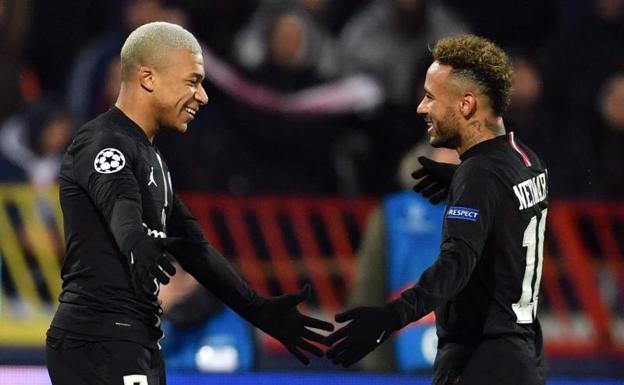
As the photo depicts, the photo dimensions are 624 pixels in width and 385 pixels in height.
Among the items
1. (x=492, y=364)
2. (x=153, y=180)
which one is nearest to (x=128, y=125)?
(x=153, y=180)

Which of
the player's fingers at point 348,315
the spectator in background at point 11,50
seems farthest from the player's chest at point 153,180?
the spectator in background at point 11,50

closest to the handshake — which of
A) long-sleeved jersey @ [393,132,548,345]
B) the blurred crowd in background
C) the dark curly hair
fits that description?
long-sleeved jersey @ [393,132,548,345]

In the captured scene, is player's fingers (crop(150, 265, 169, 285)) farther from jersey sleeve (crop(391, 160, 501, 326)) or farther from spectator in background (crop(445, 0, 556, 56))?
spectator in background (crop(445, 0, 556, 56))

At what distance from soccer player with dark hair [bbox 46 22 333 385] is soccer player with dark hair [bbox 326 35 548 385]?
631 millimetres

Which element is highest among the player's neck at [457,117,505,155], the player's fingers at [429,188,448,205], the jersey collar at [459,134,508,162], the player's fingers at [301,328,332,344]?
the player's neck at [457,117,505,155]

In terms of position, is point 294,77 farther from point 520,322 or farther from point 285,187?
point 520,322

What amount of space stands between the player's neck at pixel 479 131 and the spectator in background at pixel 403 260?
2.95 meters

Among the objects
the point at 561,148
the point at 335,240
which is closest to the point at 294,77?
the point at 335,240

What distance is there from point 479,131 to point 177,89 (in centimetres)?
103

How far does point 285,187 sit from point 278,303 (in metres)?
4.57

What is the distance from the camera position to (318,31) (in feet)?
30.8

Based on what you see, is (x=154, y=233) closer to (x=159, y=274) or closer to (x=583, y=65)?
(x=159, y=274)

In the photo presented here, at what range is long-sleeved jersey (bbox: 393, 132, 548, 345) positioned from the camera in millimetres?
4027

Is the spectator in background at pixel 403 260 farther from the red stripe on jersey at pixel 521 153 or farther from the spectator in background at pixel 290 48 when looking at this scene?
the red stripe on jersey at pixel 521 153
